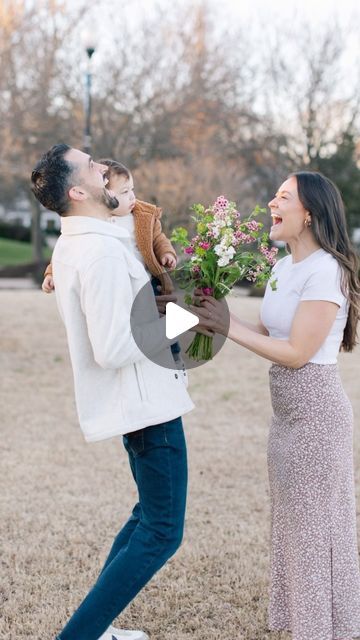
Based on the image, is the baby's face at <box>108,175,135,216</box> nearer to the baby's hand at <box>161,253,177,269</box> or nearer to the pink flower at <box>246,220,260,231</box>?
the baby's hand at <box>161,253,177,269</box>

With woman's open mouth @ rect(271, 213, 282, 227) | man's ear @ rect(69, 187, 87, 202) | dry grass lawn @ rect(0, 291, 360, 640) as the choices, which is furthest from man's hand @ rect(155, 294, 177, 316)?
dry grass lawn @ rect(0, 291, 360, 640)

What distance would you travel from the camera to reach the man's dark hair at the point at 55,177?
2412 mm

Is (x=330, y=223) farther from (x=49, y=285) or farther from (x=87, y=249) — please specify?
(x=49, y=285)

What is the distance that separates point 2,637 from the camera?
313cm

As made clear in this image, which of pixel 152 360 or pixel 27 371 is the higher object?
pixel 152 360

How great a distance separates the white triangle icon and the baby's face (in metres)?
0.40

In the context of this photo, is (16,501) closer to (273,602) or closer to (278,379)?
(273,602)

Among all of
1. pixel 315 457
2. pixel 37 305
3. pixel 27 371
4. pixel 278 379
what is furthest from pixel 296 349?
pixel 37 305

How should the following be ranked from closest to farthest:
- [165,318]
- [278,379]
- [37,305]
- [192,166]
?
[165,318]
[278,379]
[37,305]
[192,166]

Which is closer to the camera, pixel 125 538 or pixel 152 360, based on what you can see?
pixel 152 360

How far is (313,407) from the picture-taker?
9.00ft

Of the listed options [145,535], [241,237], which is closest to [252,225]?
[241,237]

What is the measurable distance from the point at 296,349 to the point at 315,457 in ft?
1.42

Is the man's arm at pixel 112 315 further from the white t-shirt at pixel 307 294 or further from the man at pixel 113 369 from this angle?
the white t-shirt at pixel 307 294
